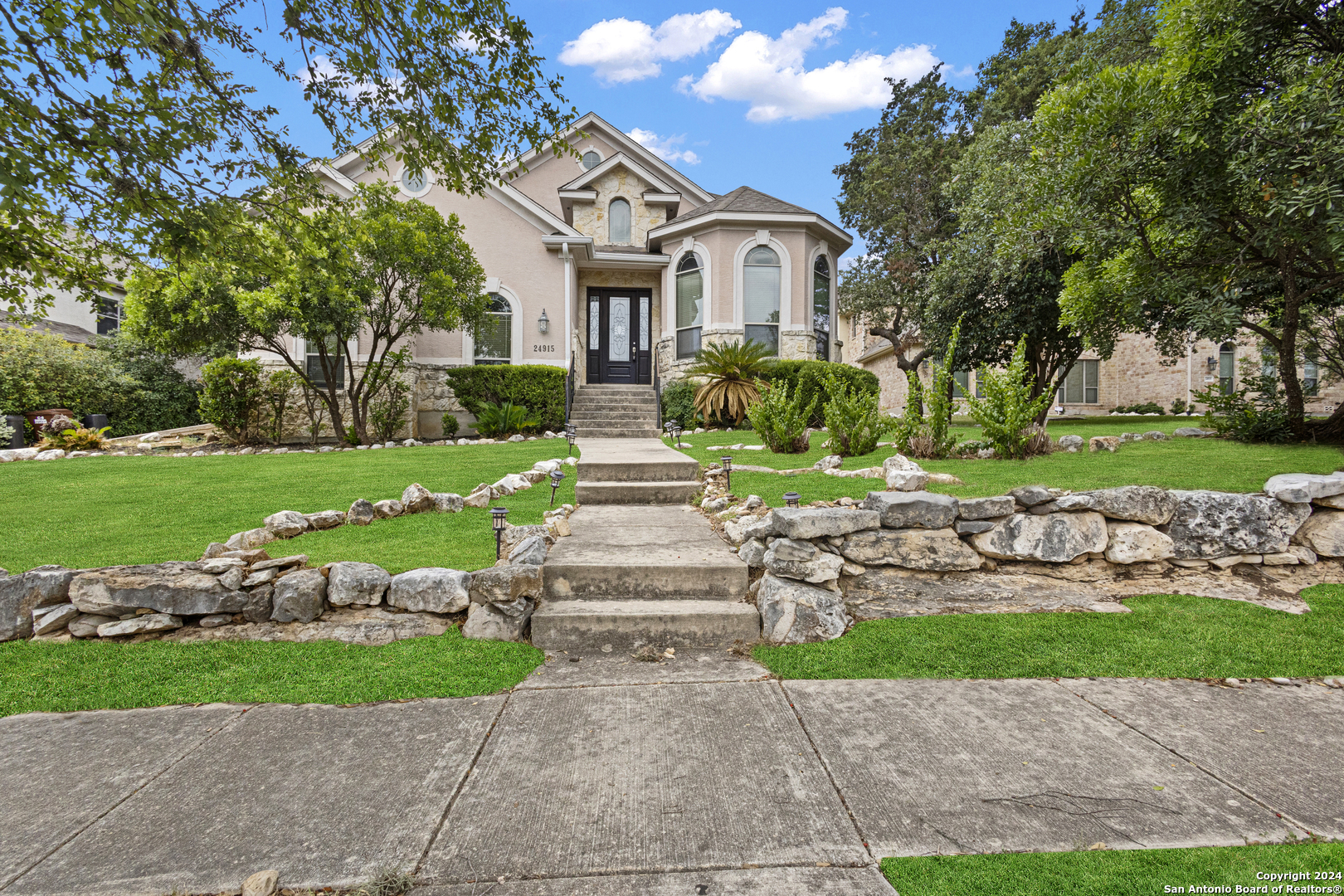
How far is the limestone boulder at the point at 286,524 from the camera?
432 centimetres

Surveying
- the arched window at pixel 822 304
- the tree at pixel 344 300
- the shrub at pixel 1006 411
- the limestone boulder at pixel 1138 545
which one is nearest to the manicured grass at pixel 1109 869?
the limestone boulder at pixel 1138 545

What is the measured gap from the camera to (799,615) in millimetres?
3164

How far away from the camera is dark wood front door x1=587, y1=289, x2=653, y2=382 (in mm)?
16188

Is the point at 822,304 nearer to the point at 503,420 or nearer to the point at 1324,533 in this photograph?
the point at 503,420

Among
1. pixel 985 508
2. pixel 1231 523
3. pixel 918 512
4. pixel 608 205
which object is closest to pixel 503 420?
pixel 608 205

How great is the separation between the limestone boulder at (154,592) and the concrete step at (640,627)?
1.61 metres

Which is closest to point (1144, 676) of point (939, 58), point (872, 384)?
point (872, 384)

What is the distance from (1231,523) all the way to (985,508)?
4.87ft

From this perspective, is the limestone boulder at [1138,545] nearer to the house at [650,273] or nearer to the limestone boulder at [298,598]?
the limestone boulder at [298,598]

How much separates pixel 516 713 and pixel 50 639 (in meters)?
2.51

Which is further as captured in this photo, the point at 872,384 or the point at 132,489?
the point at 872,384

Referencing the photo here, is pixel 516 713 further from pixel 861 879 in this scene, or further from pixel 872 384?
pixel 872 384

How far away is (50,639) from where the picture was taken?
2979 mm

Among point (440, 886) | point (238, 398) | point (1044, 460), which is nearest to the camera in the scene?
point (440, 886)
